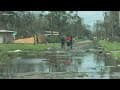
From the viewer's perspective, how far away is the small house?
599cm

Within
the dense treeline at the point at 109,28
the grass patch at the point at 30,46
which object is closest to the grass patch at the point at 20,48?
the grass patch at the point at 30,46

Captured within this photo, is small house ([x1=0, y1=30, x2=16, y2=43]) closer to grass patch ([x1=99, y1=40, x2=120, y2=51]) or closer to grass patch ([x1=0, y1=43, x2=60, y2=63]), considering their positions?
grass patch ([x1=0, y1=43, x2=60, y2=63])

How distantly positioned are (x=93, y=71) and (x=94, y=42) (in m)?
0.48

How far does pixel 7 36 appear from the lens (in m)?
6.02

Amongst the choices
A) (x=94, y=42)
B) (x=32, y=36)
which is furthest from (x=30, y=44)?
(x=94, y=42)

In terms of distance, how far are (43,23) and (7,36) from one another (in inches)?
23.9

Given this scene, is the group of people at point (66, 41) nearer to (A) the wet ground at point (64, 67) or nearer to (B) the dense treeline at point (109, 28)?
(A) the wet ground at point (64, 67)

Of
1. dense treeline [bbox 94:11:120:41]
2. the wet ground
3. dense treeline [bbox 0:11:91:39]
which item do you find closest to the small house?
dense treeline [bbox 0:11:91:39]

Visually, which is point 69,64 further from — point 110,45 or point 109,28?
point 109,28

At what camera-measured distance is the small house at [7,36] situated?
599 centimetres

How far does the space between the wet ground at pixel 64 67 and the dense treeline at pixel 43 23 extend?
1.05 ft

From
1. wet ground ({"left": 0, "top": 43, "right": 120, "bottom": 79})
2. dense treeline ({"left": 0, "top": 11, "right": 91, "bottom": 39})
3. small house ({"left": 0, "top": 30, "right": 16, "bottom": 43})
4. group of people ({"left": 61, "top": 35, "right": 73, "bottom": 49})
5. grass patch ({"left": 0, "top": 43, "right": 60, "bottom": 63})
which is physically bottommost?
wet ground ({"left": 0, "top": 43, "right": 120, "bottom": 79})

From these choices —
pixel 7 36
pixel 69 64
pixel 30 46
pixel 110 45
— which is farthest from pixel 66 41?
pixel 7 36

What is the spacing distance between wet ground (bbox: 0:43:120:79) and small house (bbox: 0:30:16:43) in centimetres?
35
